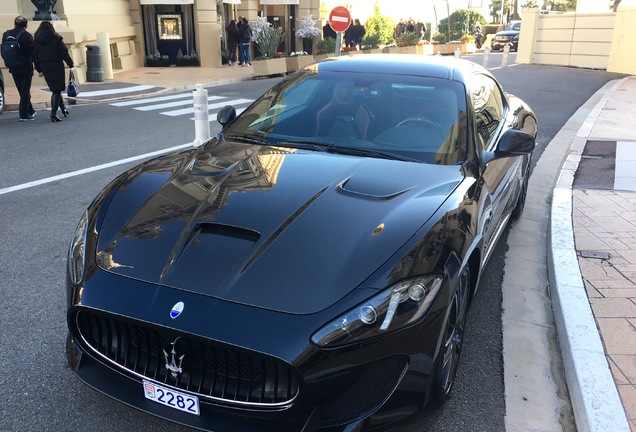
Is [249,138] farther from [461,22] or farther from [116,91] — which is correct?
[461,22]

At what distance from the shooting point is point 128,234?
8.63 ft

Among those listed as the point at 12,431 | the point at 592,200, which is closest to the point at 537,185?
the point at 592,200

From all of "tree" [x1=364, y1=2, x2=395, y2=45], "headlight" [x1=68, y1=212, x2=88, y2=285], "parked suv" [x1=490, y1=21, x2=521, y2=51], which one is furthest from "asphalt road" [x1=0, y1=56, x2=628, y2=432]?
"parked suv" [x1=490, y1=21, x2=521, y2=51]

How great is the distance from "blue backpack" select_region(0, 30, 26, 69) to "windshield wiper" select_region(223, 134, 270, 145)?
29.3ft

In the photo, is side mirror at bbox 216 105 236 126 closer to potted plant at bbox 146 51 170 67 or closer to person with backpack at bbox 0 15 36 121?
person with backpack at bbox 0 15 36 121

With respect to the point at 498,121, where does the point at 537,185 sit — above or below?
below

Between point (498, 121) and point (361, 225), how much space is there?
7.71 feet

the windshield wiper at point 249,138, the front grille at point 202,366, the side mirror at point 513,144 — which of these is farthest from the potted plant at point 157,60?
the front grille at point 202,366

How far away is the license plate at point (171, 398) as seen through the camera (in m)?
2.23

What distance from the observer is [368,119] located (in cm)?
372

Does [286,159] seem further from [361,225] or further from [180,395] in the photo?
[180,395]

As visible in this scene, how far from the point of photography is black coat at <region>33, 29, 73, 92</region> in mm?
11055

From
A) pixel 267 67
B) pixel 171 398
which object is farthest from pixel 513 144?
pixel 267 67

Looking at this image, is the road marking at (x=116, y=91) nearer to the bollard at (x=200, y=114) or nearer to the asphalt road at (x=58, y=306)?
the asphalt road at (x=58, y=306)
